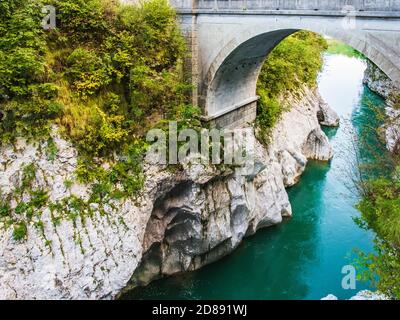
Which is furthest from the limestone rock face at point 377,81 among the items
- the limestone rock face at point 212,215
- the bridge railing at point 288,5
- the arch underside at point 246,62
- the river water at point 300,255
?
the bridge railing at point 288,5

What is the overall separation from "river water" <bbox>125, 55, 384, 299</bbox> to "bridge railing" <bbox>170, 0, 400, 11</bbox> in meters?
2.18

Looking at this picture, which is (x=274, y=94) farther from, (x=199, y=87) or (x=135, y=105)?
(x=135, y=105)

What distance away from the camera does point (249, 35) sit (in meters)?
10.2

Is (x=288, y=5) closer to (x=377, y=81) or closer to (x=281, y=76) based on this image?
(x=281, y=76)

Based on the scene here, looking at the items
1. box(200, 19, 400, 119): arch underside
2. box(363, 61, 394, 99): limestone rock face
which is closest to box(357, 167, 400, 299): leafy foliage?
box(200, 19, 400, 119): arch underside

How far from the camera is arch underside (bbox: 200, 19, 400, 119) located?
832 cm

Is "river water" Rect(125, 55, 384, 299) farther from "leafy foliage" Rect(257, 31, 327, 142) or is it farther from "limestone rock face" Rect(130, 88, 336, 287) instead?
"leafy foliage" Rect(257, 31, 327, 142)

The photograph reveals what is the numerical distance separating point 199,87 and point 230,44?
1785mm

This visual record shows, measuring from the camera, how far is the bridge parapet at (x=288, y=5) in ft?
26.6

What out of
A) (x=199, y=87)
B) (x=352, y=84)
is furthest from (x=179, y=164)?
(x=352, y=84)

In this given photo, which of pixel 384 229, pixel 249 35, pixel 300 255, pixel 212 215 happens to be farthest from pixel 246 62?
pixel 384 229

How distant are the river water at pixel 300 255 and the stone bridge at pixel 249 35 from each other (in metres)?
1.69

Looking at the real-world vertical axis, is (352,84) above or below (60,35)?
below

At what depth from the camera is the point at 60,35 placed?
31.7 ft
